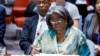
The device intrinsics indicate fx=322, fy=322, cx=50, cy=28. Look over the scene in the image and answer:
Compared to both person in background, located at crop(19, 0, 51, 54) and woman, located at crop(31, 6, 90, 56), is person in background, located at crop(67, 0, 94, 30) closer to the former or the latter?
person in background, located at crop(19, 0, 51, 54)

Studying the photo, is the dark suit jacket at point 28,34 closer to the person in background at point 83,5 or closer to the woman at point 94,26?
the woman at point 94,26

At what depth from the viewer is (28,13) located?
21.2 feet

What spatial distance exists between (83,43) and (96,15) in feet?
3.32

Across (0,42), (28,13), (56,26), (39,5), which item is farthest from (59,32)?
(28,13)

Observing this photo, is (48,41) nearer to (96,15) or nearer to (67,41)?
(67,41)

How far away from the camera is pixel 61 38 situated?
10.1ft

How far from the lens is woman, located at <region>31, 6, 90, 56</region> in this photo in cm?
299

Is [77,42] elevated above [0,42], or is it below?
above

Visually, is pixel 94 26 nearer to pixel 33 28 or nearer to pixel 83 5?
pixel 33 28

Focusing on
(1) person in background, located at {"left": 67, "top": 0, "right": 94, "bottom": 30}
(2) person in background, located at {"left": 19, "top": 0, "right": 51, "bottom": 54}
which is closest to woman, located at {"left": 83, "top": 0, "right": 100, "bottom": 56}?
(2) person in background, located at {"left": 19, "top": 0, "right": 51, "bottom": 54}

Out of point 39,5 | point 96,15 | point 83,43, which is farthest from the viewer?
point 96,15

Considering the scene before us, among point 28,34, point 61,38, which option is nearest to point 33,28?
point 28,34

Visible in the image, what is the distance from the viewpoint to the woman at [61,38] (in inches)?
118

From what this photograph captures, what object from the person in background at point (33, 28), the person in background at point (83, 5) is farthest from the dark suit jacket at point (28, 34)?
the person in background at point (83, 5)
